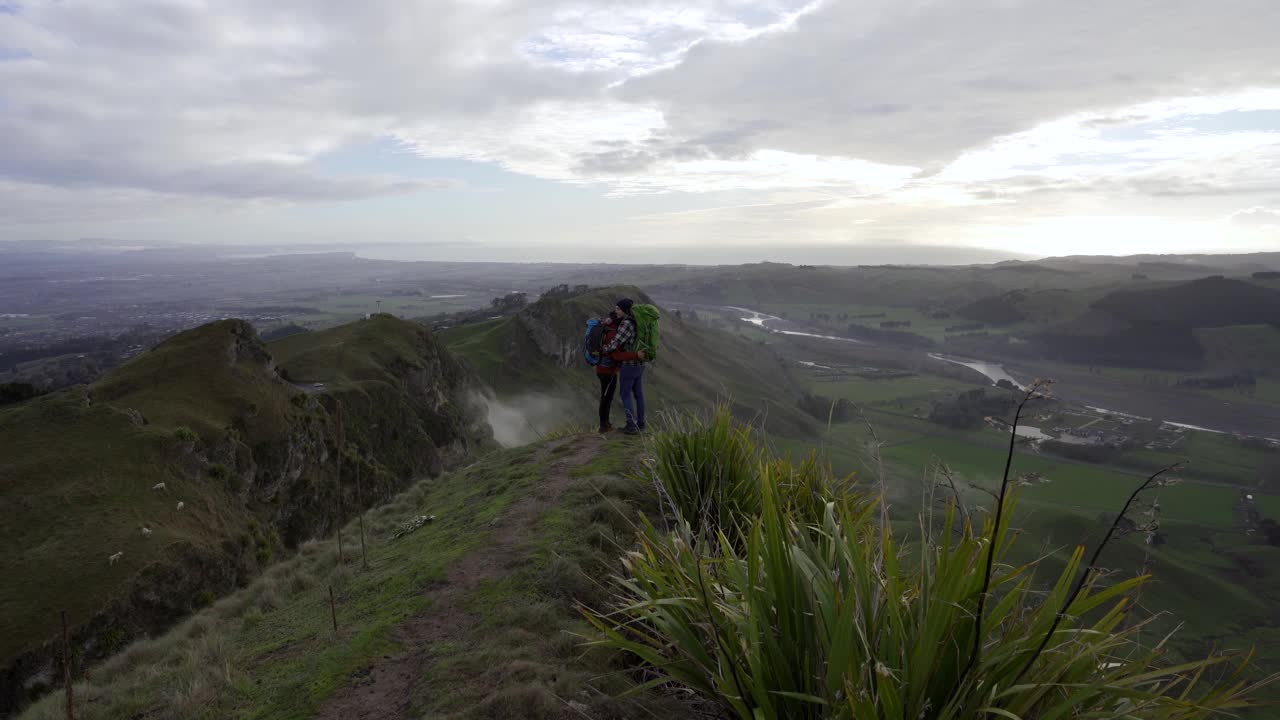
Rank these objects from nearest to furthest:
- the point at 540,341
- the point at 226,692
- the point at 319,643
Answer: the point at 226,692
the point at 319,643
the point at 540,341

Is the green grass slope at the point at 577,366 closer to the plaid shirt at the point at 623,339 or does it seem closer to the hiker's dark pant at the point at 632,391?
the hiker's dark pant at the point at 632,391

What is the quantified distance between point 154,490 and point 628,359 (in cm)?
1165

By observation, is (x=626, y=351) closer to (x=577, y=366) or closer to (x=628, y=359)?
(x=628, y=359)

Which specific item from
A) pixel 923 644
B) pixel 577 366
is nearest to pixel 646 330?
pixel 923 644

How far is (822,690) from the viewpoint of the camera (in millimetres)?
2557

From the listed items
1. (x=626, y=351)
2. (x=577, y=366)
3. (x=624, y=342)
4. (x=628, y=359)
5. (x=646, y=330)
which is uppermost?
(x=646, y=330)

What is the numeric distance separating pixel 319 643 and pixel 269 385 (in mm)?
17983

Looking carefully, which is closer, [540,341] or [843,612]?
[843,612]

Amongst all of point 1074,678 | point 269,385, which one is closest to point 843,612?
point 1074,678

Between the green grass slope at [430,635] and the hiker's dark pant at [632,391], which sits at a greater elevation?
the hiker's dark pant at [632,391]

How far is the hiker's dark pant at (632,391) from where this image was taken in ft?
36.0

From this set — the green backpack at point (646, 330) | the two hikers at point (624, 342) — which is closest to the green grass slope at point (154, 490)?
the two hikers at point (624, 342)

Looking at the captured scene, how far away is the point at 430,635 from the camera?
17.5ft

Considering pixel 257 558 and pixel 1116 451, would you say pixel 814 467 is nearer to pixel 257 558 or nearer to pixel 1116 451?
pixel 257 558
